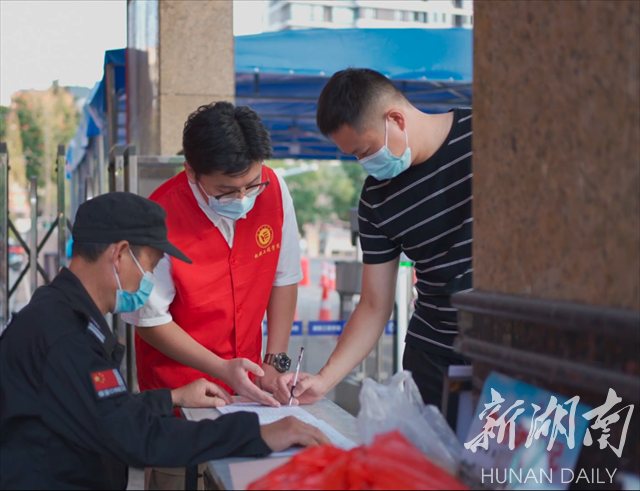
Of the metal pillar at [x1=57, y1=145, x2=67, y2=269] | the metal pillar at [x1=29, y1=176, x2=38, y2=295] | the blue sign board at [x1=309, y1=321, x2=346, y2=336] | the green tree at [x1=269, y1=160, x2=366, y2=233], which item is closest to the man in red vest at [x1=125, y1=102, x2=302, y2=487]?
the metal pillar at [x1=57, y1=145, x2=67, y2=269]

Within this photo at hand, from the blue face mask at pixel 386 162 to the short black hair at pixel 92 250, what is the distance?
0.73 m

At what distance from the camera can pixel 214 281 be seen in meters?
2.39

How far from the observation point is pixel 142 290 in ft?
6.25

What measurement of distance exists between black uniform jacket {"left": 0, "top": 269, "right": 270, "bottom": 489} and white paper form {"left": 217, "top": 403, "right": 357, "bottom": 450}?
16 centimetres

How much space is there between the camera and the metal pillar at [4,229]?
16.0 ft

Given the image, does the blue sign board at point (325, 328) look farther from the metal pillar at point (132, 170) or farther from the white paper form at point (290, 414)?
the white paper form at point (290, 414)

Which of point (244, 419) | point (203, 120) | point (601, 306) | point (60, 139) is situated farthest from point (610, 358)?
point (60, 139)

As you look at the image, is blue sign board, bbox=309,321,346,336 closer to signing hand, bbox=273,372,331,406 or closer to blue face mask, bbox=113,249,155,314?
signing hand, bbox=273,372,331,406

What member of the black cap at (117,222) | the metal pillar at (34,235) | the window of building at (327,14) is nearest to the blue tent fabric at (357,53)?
the metal pillar at (34,235)

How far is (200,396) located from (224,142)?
731 millimetres

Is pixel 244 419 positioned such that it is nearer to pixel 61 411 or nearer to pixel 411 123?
pixel 61 411

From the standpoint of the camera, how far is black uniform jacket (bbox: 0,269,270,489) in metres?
1.60

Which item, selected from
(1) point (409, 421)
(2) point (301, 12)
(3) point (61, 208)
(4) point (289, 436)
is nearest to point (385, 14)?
(2) point (301, 12)

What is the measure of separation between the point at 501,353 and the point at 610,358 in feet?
0.89
